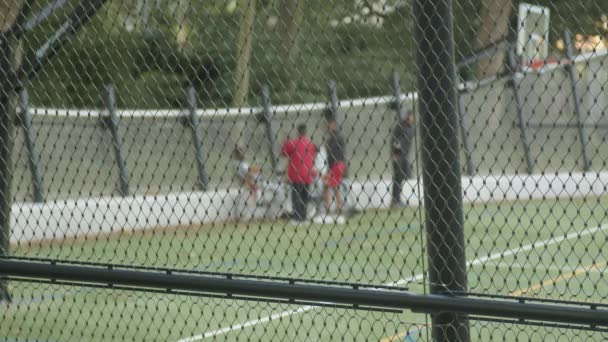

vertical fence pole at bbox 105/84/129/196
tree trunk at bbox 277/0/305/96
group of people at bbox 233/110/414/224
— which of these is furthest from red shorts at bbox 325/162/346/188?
vertical fence pole at bbox 105/84/129/196

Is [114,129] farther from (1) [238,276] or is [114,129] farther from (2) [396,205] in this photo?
(1) [238,276]

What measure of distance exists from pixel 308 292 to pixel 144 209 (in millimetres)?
12142

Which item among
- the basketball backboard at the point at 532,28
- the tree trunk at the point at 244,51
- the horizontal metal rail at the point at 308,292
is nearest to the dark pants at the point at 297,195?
the tree trunk at the point at 244,51

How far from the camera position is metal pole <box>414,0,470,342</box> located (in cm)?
527

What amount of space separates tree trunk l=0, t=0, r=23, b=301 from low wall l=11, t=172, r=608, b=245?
8.2 inches

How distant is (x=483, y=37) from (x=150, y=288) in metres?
17.9

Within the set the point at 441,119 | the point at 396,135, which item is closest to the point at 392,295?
the point at 441,119

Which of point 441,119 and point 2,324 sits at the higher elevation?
point 2,324

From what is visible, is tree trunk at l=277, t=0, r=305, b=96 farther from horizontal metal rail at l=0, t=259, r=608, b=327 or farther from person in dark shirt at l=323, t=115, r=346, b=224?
horizontal metal rail at l=0, t=259, r=608, b=327

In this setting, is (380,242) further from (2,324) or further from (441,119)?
(441,119)

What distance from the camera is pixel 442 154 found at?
5.27 metres

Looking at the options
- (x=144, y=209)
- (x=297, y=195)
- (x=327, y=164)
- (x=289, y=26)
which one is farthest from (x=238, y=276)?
(x=327, y=164)

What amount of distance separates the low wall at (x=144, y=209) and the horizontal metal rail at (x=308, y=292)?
41 cm

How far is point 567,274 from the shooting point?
1262cm
